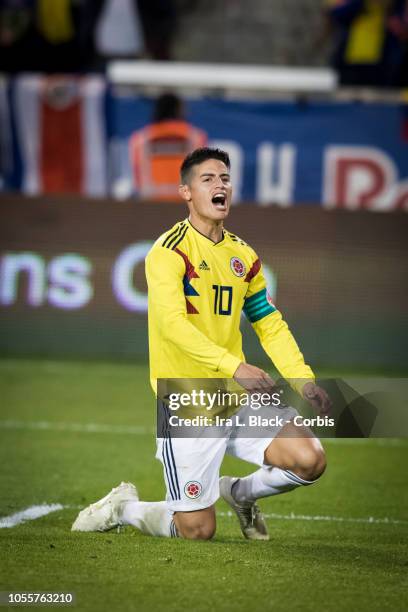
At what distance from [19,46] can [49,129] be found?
5.99 ft

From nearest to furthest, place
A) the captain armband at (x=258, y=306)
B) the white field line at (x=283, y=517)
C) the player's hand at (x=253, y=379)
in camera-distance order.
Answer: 1. the player's hand at (x=253, y=379)
2. the captain armband at (x=258, y=306)
3. the white field line at (x=283, y=517)

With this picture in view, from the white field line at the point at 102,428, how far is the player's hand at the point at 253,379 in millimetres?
4560

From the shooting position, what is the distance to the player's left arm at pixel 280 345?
5547 millimetres

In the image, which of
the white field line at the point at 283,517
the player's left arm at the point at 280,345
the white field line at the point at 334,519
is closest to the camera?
the player's left arm at the point at 280,345

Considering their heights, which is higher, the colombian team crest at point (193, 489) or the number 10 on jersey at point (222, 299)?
the number 10 on jersey at point (222, 299)

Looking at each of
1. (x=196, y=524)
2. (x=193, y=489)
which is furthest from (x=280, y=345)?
(x=196, y=524)

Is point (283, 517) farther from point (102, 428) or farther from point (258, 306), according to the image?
point (102, 428)

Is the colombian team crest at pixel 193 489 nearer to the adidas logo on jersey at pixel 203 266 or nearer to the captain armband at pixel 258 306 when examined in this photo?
the captain armband at pixel 258 306

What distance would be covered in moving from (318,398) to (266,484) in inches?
26.5

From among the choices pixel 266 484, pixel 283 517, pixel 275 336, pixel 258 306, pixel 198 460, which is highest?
pixel 258 306

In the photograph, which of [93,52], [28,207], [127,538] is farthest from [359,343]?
[127,538]

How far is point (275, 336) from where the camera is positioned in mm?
6000

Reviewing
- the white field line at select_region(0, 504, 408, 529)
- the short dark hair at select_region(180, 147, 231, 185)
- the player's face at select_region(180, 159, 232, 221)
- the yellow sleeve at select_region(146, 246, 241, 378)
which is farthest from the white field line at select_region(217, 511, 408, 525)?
the short dark hair at select_region(180, 147, 231, 185)

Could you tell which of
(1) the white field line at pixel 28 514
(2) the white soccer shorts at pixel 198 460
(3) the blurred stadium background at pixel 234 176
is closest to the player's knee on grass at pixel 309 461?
(2) the white soccer shorts at pixel 198 460
